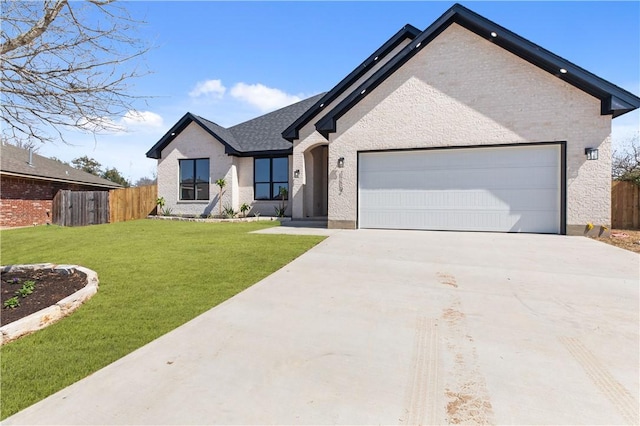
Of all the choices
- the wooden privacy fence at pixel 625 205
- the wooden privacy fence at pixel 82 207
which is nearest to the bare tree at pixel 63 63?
the wooden privacy fence at pixel 82 207

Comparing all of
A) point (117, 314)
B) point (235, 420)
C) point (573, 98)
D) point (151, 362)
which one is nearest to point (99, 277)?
point (117, 314)

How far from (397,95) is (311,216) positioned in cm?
722

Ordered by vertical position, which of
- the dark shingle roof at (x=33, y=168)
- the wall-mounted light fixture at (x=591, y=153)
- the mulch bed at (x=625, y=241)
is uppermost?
the dark shingle roof at (x=33, y=168)

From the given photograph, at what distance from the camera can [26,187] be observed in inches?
681

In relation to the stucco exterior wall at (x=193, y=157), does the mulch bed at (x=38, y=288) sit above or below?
below

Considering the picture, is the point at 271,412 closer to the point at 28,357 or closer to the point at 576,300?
the point at 28,357

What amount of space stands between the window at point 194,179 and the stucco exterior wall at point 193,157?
9.3 inches

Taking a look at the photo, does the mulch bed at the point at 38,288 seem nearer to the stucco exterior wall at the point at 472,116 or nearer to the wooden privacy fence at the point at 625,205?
the stucco exterior wall at the point at 472,116

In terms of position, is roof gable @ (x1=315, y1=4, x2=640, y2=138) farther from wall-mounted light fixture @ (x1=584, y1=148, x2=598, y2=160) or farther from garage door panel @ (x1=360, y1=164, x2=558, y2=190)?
garage door panel @ (x1=360, y1=164, x2=558, y2=190)

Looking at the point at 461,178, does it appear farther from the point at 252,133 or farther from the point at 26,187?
the point at 26,187

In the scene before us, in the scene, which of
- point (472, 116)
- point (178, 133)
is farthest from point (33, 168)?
point (472, 116)

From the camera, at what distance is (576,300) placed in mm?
4176

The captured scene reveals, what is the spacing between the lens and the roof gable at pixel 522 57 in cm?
834

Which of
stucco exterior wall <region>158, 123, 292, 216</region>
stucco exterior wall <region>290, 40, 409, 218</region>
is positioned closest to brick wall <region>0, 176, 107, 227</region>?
stucco exterior wall <region>158, 123, 292, 216</region>
